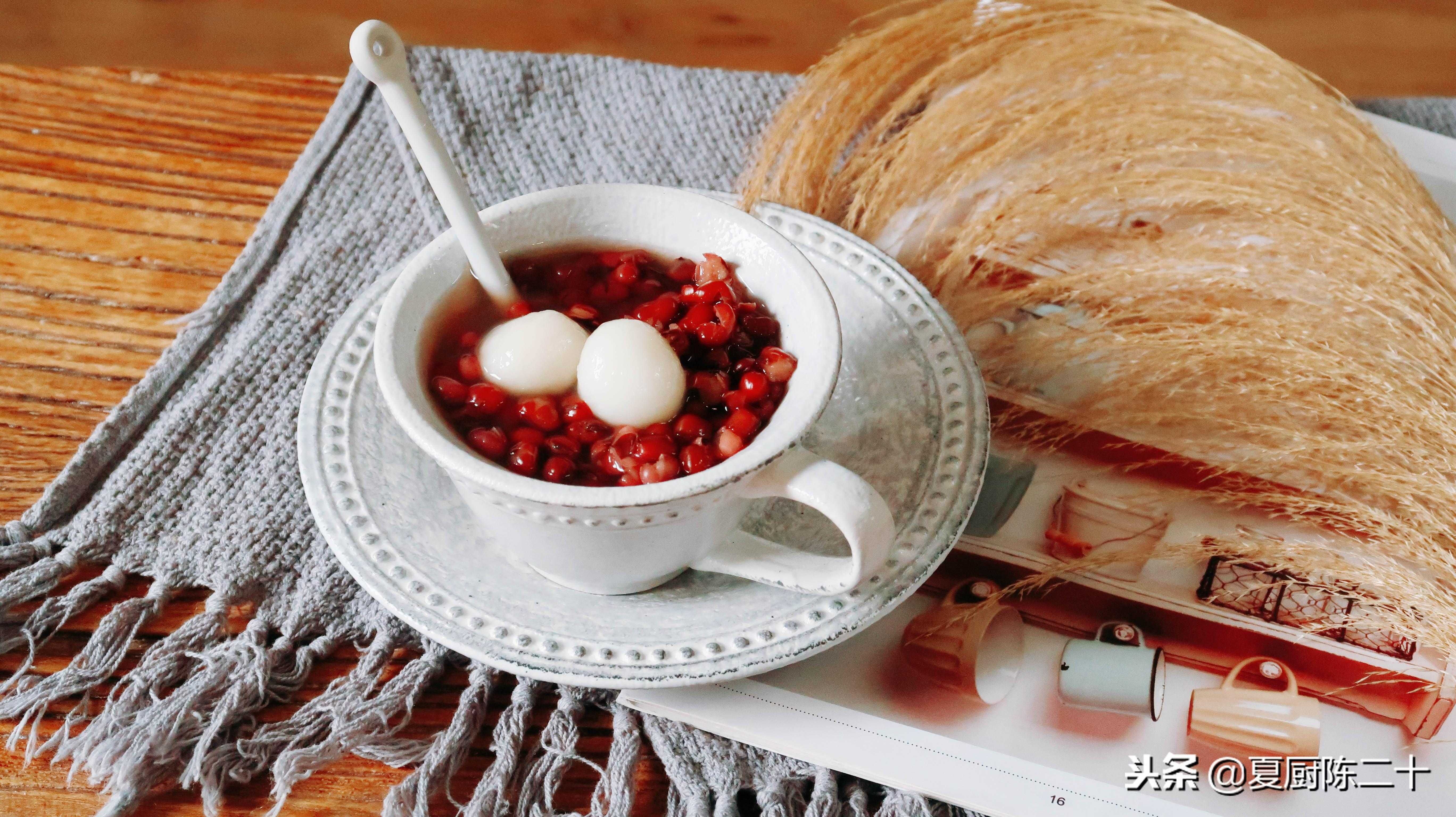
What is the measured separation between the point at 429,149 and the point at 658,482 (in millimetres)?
268

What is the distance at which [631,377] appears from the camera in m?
0.70

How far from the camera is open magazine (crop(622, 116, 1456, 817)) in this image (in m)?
0.71

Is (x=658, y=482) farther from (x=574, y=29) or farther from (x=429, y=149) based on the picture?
(x=574, y=29)

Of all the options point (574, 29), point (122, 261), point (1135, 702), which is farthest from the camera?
point (574, 29)

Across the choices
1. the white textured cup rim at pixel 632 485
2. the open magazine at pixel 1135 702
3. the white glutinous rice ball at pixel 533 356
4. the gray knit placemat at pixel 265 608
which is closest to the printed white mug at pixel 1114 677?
the open magazine at pixel 1135 702

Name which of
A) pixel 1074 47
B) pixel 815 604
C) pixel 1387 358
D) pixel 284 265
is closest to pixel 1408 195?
pixel 1387 358

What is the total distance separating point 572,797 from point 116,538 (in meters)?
0.38

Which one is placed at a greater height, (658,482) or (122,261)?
(122,261)

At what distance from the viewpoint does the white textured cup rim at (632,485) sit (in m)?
0.61

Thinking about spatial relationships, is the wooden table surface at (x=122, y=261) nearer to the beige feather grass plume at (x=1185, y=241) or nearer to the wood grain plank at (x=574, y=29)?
the beige feather grass plume at (x=1185, y=241)

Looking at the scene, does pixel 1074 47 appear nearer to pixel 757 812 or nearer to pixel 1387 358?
pixel 1387 358

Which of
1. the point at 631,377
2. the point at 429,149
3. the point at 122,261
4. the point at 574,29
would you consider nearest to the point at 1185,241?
the point at 631,377

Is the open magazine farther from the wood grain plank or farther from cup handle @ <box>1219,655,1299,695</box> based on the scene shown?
the wood grain plank

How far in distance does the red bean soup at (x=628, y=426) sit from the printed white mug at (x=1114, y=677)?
0.28 metres
